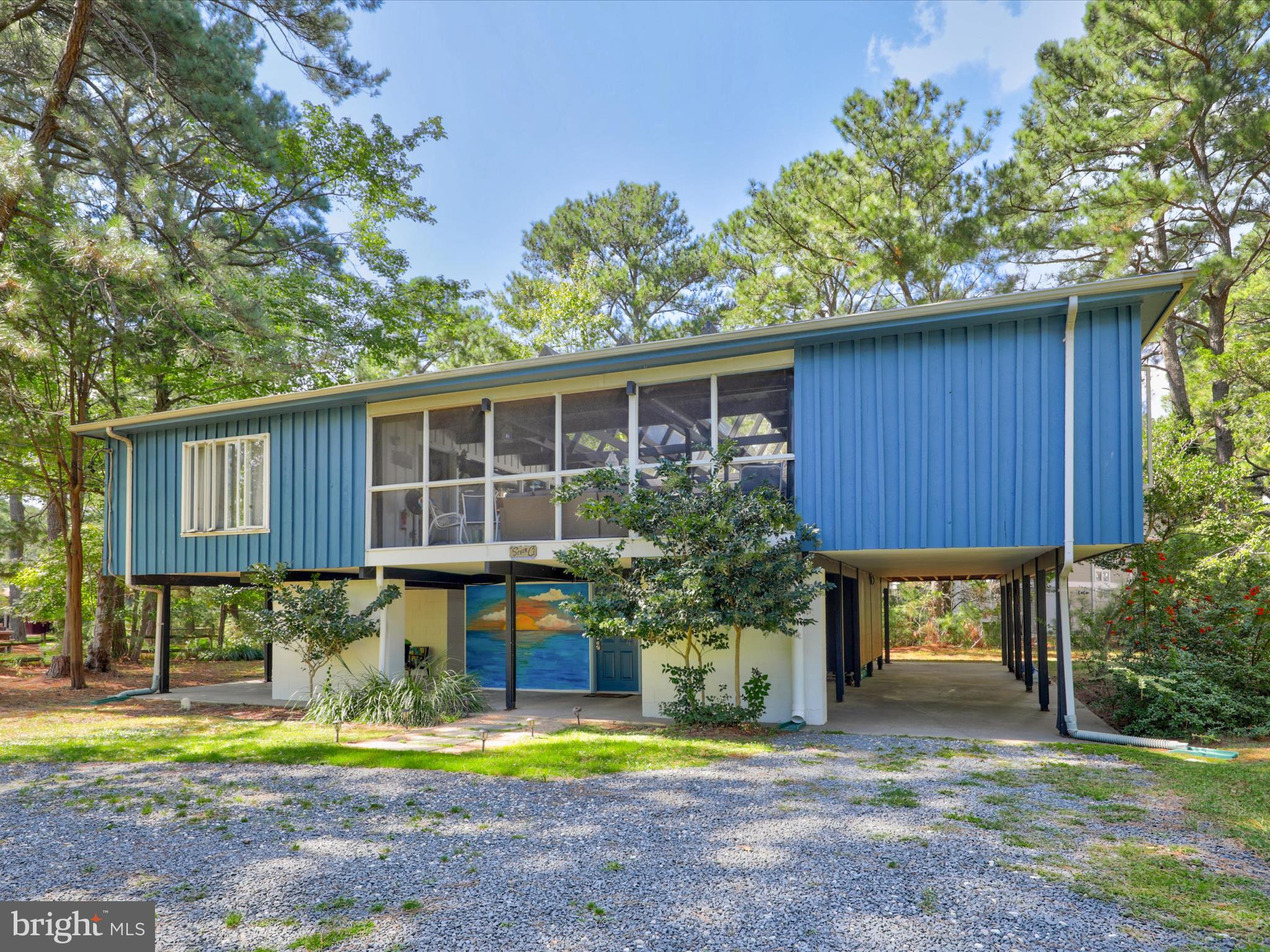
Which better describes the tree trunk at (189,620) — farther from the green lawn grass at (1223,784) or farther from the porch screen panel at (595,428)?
the green lawn grass at (1223,784)

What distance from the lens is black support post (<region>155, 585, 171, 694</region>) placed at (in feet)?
39.3

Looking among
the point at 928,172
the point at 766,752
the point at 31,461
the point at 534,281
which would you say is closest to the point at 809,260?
the point at 928,172

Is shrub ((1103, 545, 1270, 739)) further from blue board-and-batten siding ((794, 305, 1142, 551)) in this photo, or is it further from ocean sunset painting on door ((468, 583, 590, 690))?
ocean sunset painting on door ((468, 583, 590, 690))

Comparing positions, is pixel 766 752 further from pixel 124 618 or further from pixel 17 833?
pixel 124 618

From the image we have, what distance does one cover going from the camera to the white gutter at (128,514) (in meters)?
11.8

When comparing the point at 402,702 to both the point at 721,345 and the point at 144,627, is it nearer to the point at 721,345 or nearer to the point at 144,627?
the point at 721,345

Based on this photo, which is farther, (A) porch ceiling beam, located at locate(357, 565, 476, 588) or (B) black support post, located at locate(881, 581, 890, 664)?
(B) black support post, located at locate(881, 581, 890, 664)

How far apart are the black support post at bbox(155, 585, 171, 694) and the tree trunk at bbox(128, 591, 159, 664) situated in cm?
497

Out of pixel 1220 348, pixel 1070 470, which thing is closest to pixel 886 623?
pixel 1220 348

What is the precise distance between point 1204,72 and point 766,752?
45.0 ft

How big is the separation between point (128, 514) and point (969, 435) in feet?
38.9

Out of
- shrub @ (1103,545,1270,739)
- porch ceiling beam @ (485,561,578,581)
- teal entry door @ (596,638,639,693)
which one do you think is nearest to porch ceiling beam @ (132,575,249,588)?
porch ceiling beam @ (485,561,578,581)

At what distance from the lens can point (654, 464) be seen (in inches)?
360

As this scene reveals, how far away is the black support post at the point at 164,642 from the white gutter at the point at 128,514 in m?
0.53
